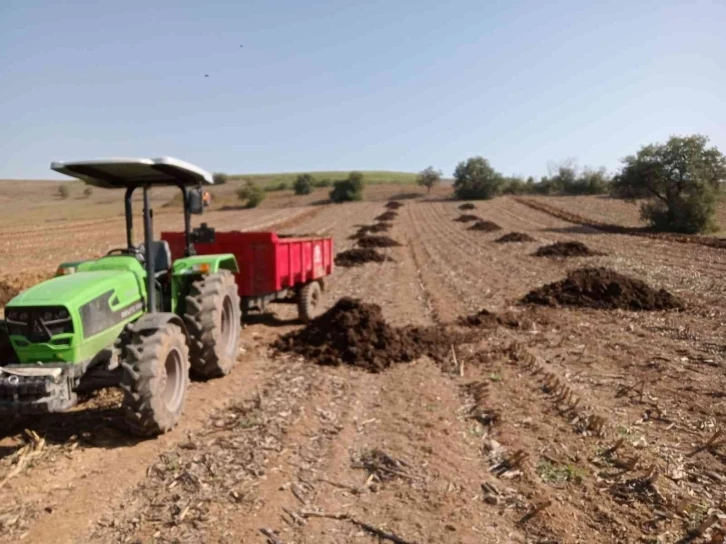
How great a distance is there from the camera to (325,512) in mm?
4359

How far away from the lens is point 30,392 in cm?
487

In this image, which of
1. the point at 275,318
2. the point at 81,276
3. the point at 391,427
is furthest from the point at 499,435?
the point at 275,318

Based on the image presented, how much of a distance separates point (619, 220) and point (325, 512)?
35.8 meters

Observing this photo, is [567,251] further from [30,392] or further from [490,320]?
[30,392]

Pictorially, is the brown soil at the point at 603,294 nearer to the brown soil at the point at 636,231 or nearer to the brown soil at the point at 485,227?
the brown soil at the point at 636,231

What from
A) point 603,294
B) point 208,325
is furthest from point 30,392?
point 603,294

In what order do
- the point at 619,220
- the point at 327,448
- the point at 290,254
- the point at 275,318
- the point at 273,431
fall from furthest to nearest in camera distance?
the point at 619,220 → the point at 275,318 → the point at 290,254 → the point at 273,431 → the point at 327,448

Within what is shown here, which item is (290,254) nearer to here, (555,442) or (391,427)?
(391,427)

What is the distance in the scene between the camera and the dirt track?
4227 mm

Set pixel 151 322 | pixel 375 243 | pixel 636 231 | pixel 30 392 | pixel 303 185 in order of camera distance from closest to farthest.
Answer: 1. pixel 30 392
2. pixel 151 322
3. pixel 375 243
4. pixel 636 231
5. pixel 303 185

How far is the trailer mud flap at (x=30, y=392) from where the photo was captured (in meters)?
4.86

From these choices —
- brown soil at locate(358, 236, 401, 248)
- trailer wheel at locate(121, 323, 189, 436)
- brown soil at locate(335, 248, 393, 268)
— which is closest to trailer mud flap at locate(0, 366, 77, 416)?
trailer wheel at locate(121, 323, 189, 436)

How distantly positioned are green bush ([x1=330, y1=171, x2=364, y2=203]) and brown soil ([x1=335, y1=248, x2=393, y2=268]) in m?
52.6

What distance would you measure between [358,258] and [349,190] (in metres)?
53.5
